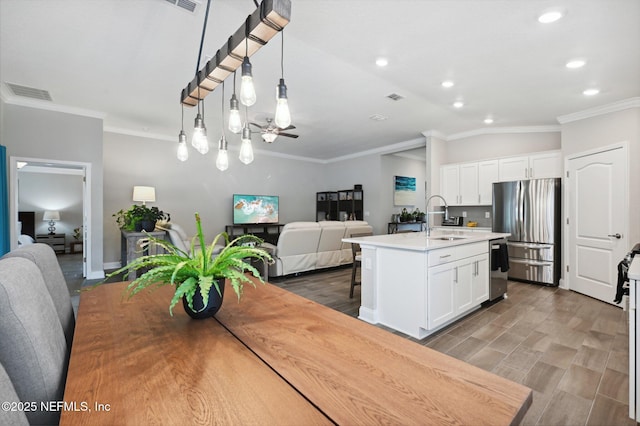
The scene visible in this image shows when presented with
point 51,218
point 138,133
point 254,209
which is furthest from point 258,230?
point 51,218

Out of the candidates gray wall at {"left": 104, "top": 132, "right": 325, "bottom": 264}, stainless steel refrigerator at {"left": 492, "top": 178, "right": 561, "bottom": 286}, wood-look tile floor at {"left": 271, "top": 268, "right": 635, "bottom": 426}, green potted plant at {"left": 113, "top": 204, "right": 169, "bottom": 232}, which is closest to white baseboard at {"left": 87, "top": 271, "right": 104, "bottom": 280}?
gray wall at {"left": 104, "top": 132, "right": 325, "bottom": 264}

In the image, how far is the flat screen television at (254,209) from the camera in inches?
292

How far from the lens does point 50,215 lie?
26.0 ft

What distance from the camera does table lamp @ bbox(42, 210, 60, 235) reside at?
7887 mm

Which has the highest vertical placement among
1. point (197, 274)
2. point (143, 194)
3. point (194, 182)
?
point (194, 182)

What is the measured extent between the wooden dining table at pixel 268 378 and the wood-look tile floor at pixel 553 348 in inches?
56.0

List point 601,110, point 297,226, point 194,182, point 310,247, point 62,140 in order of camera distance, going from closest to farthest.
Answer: point 601,110, point 62,140, point 297,226, point 310,247, point 194,182

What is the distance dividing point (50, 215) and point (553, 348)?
424 inches

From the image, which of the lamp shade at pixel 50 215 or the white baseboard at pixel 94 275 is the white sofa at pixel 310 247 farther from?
the lamp shade at pixel 50 215

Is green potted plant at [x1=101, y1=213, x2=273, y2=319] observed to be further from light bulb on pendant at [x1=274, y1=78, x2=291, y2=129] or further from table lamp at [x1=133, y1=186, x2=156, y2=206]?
table lamp at [x1=133, y1=186, x2=156, y2=206]

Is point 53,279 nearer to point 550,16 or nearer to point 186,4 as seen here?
point 186,4

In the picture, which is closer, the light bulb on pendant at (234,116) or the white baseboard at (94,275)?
the light bulb on pendant at (234,116)

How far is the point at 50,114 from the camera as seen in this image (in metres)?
4.56

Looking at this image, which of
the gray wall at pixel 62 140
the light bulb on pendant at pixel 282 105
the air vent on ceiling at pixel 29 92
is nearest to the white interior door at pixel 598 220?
the light bulb on pendant at pixel 282 105
